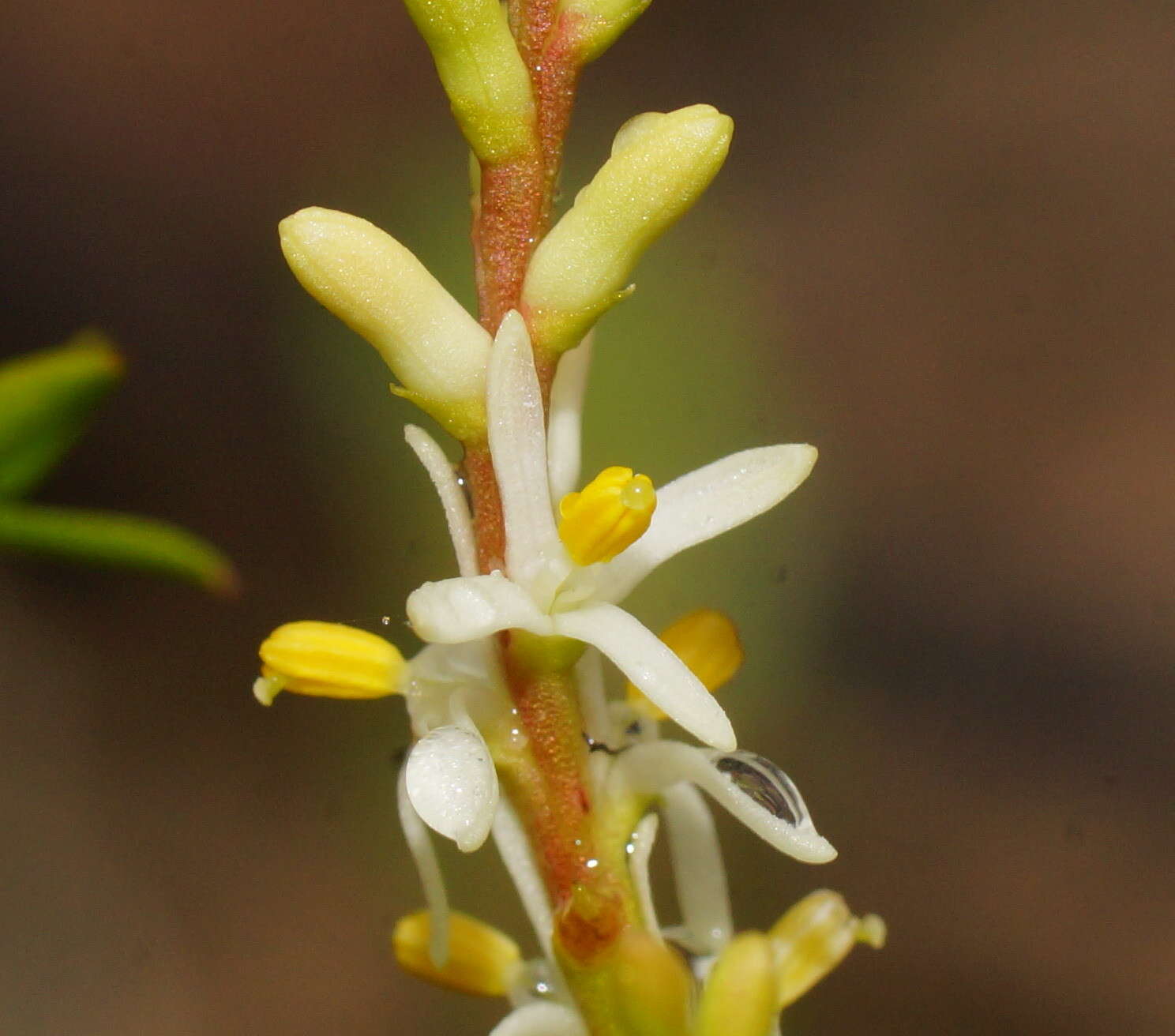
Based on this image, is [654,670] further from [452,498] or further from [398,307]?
[398,307]

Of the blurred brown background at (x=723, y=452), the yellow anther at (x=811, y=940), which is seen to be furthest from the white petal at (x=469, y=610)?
the blurred brown background at (x=723, y=452)

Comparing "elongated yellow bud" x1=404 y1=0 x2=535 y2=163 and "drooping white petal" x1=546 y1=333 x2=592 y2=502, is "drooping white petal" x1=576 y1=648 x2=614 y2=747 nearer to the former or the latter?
"drooping white petal" x1=546 y1=333 x2=592 y2=502

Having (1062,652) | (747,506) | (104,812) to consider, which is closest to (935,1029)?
(1062,652)

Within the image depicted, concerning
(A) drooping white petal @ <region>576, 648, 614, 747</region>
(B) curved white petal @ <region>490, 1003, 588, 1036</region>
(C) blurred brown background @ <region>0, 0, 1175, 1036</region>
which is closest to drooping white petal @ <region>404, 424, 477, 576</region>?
(A) drooping white petal @ <region>576, 648, 614, 747</region>

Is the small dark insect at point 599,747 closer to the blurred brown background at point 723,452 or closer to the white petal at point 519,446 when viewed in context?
the white petal at point 519,446

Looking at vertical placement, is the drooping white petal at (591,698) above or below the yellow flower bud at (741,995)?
above

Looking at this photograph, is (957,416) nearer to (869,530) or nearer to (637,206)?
(869,530)
